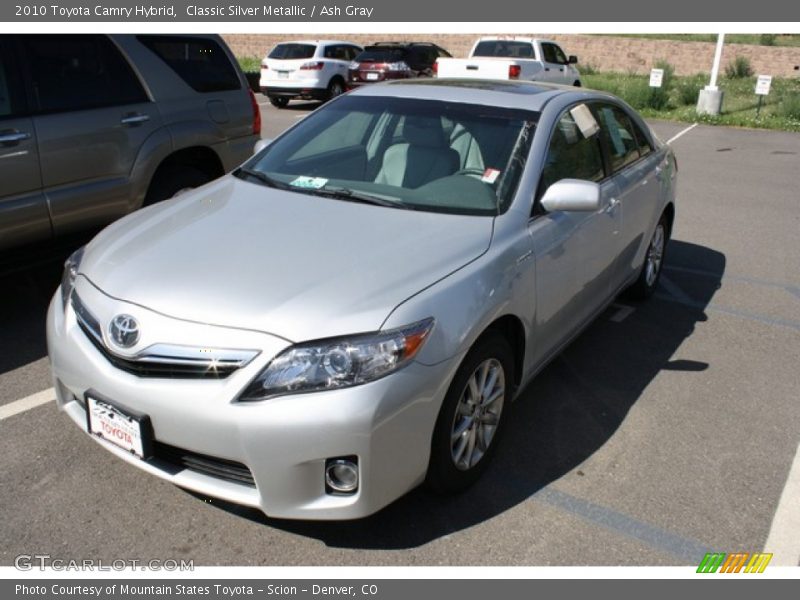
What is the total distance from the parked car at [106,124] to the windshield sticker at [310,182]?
197 centimetres

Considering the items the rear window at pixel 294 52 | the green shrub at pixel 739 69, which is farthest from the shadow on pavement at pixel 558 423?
the green shrub at pixel 739 69

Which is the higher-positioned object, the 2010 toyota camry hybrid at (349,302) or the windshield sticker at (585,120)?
the windshield sticker at (585,120)

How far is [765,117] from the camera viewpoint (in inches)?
673

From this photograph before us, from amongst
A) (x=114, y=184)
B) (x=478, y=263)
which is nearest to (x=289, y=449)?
(x=478, y=263)

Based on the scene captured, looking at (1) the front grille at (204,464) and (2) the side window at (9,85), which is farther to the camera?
(2) the side window at (9,85)

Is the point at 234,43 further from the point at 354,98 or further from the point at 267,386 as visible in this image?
the point at 267,386

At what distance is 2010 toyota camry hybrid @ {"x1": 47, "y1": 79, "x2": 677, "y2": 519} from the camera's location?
2.49 m

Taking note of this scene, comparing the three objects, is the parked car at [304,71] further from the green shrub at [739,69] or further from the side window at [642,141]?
the green shrub at [739,69]

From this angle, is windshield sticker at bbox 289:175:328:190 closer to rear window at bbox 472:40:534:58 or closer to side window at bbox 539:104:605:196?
side window at bbox 539:104:605:196

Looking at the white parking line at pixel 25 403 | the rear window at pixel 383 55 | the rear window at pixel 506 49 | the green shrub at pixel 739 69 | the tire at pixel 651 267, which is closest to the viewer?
the white parking line at pixel 25 403

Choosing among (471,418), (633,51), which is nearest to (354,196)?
(471,418)

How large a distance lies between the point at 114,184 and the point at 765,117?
53.6 ft

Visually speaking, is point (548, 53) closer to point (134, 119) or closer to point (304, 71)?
point (304, 71)

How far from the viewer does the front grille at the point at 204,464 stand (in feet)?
8.47
